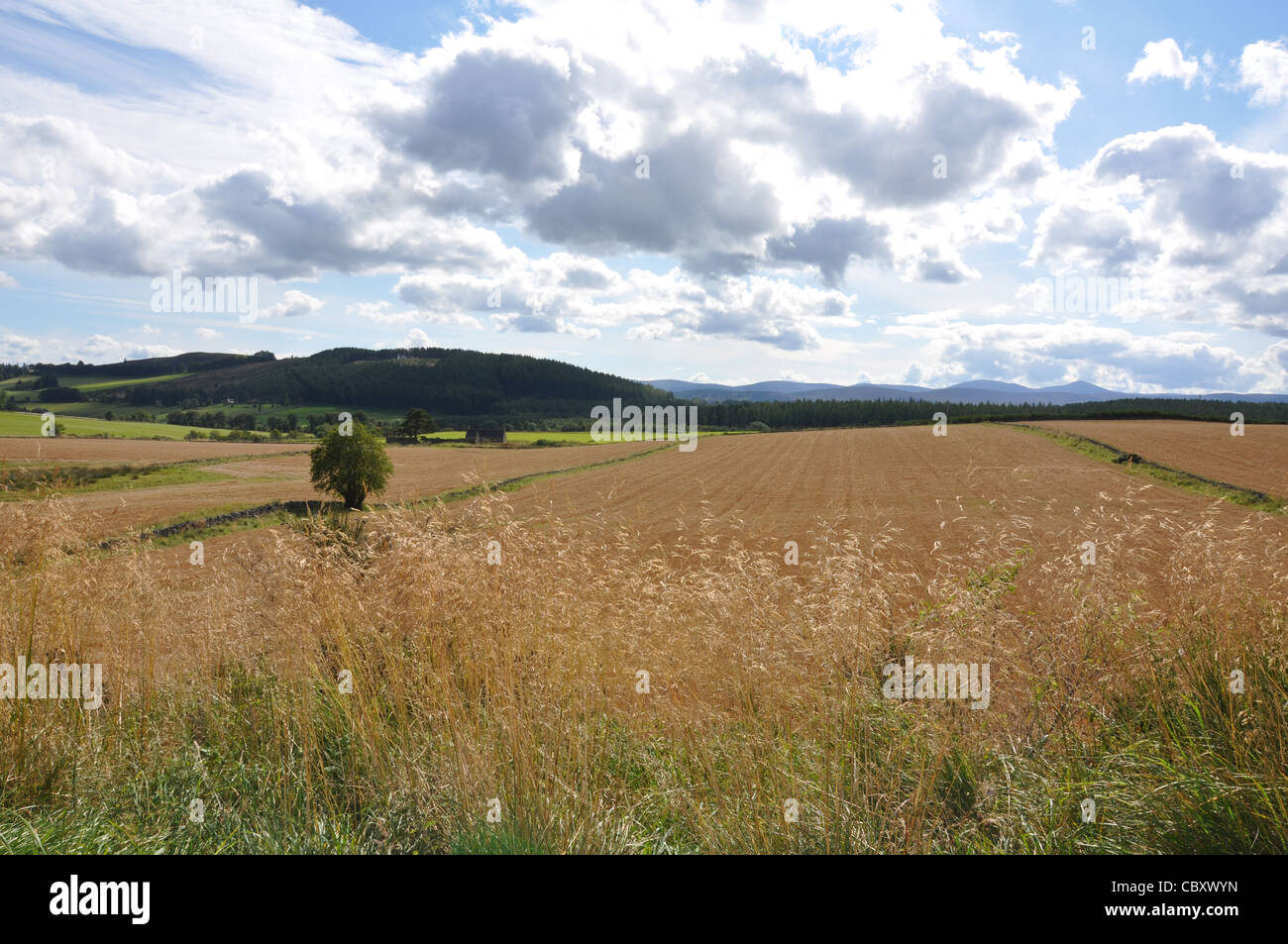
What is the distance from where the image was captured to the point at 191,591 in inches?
227

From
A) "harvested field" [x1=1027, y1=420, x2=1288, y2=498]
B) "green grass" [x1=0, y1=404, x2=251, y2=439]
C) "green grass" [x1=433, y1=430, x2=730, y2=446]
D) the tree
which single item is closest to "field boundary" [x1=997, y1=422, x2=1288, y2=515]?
"harvested field" [x1=1027, y1=420, x2=1288, y2=498]

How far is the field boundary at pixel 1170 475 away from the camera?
3199cm

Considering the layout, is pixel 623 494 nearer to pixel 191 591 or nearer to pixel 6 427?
pixel 191 591

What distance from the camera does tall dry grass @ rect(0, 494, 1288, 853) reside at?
10.3 feet

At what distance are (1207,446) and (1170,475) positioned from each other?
2243 cm

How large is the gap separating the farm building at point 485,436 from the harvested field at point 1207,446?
69.1 meters

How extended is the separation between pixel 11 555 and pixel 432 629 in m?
3.10

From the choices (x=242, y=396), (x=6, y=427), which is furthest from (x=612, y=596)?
(x=242, y=396)
